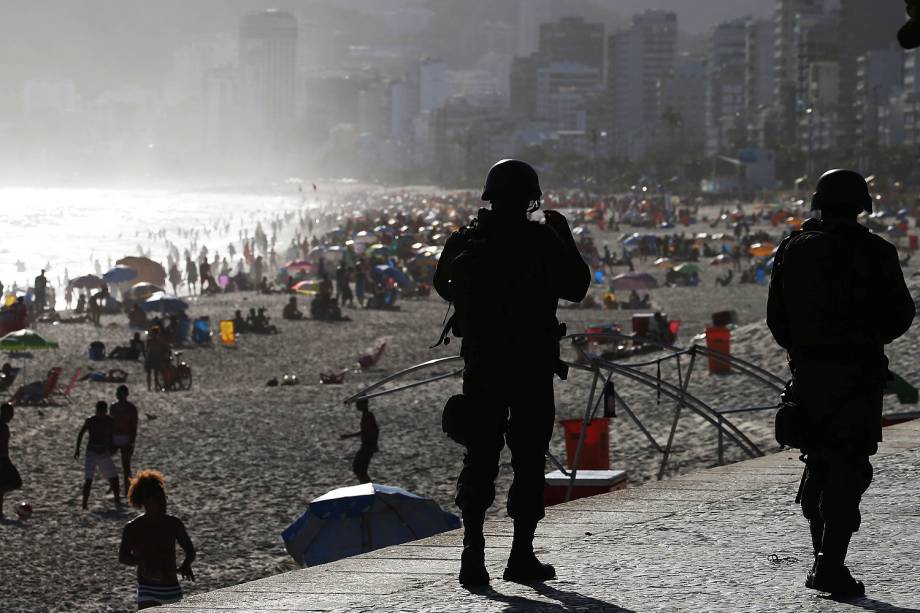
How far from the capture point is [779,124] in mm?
158125

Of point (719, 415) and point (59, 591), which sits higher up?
point (719, 415)

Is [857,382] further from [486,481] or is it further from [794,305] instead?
[486,481]

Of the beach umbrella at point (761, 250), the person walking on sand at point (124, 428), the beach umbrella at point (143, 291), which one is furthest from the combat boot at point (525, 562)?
the beach umbrella at point (761, 250)

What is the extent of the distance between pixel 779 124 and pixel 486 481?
158 meters

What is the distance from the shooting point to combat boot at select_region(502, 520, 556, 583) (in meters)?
4.73

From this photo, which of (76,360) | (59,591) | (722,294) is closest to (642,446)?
(59,591)

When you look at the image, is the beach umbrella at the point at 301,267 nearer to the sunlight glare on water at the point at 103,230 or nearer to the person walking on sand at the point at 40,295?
the person walking on sand at the point at 40,295

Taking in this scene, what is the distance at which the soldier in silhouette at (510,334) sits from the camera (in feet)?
15.3

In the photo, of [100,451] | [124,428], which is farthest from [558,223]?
[124,428]

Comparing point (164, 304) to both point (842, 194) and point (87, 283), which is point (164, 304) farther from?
point (842, 194)

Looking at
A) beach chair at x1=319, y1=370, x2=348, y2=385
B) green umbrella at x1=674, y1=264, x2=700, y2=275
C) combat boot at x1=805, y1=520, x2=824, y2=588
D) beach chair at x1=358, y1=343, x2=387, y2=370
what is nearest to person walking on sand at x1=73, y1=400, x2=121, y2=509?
combat boot at x1=805, y1=520, x2=824, y2=588

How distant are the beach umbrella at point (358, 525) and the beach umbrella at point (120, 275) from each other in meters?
30.5

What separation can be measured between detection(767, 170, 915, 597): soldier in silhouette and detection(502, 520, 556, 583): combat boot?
2.58 ft

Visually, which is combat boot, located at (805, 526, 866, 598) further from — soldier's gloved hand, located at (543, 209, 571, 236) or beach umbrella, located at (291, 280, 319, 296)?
beach umbrella, located at (291, 280, 319, 296)
